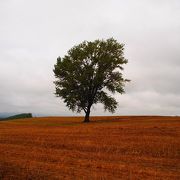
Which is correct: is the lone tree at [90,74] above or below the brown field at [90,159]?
above

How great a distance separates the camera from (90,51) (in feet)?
199

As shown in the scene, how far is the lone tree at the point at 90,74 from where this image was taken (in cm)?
6003

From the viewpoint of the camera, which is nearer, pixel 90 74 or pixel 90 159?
pixel 90 159

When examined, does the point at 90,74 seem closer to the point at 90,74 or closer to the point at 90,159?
the point at 90,74

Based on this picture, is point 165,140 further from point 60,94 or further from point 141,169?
point 60,94

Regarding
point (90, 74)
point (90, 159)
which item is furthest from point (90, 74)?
point (90, 159)

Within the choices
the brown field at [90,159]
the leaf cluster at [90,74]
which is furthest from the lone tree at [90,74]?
the brown field at [90,159]

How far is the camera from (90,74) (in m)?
59.8

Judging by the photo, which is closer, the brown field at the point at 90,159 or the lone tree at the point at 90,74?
the brown field at the point at 90,159

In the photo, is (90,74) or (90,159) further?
(90,74)

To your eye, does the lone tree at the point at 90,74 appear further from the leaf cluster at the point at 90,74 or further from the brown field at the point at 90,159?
the brown field at the point at 90,159

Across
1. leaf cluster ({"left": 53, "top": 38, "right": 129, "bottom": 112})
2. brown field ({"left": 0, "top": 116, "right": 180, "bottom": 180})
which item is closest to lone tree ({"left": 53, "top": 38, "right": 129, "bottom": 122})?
leaf cluster ({"left": 53, "top": 38, "right": 129, "bottom": 112})

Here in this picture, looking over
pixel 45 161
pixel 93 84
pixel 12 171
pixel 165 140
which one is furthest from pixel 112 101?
pixel 12 171

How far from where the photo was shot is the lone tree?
6003 cm
